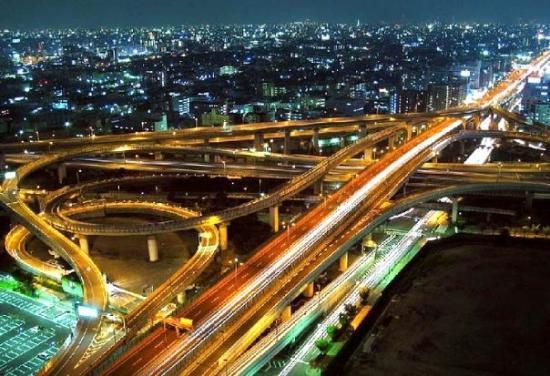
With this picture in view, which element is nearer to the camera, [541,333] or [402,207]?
[541,333]

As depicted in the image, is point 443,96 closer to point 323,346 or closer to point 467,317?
point 467,317

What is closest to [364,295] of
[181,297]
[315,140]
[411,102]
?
[181,297]

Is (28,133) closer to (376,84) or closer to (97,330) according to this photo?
(97,330)

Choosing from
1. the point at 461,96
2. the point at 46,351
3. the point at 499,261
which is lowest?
the point at 46,351

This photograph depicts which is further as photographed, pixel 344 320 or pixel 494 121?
pixel 494 121

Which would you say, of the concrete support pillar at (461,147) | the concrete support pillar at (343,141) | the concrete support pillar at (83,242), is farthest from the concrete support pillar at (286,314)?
the concrete support pillar at (461,147)

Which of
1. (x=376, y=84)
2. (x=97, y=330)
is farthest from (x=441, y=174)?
(x=376, y=84)
